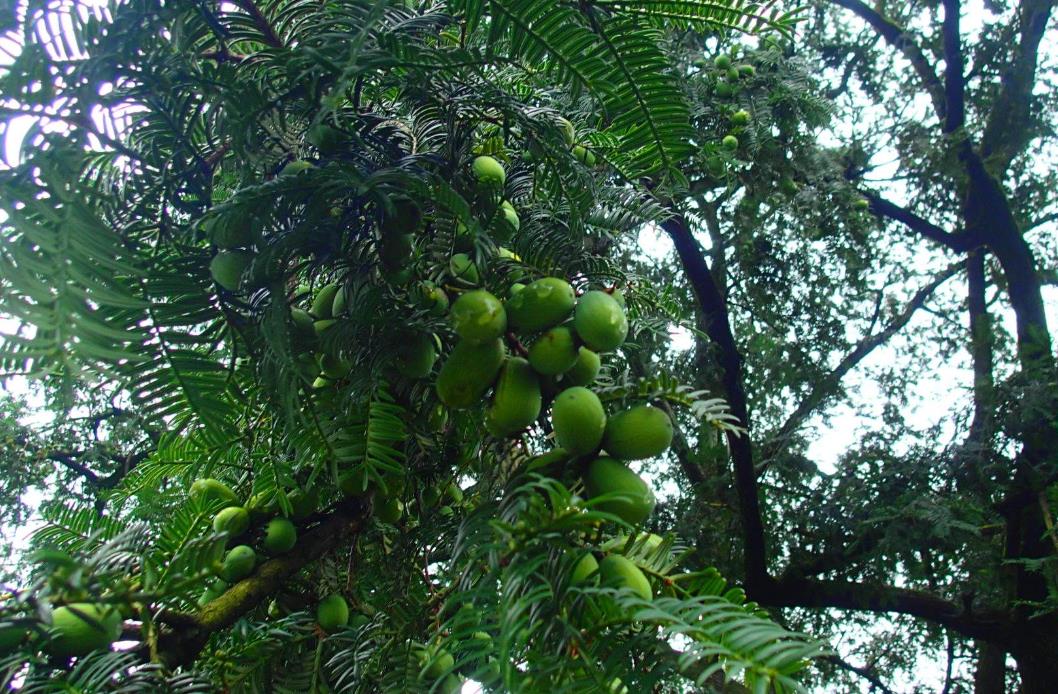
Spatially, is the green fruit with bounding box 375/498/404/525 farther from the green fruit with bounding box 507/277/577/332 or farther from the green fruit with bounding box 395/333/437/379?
the green fruit with bounding box 507/277/577/332

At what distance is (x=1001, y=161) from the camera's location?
5.22 meters

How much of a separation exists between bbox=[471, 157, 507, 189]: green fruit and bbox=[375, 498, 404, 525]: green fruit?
500mm

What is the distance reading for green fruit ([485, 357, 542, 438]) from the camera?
0.92 m

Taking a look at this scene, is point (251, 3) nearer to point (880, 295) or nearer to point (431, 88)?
point (431, 88)

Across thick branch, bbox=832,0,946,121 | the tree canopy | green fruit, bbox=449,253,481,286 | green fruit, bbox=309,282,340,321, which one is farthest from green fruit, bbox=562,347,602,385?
thick branch, bbox=832,0,946,121

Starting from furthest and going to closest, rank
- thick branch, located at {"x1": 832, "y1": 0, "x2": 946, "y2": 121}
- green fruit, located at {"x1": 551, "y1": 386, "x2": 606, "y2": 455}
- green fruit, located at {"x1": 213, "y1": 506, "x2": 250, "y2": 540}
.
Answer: thick branch, located at {"x1": 832, "y1": 0, "x2": 946, "y2": 121} → green fruit, located at {"x1": 213, "y1": 506, "x2": 250, "y2": 540} → green fruit, located at {"x1": 551, "y1": 386, "x2": 606, "y2": 455}

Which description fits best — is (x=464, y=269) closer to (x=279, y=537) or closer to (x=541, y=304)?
(x=541, y=304)

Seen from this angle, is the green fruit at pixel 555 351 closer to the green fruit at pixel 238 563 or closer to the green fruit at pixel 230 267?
the green fruit at pixel 230 267

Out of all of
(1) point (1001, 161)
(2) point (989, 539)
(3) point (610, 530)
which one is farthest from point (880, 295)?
(3) point (610, 530)

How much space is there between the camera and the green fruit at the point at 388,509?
1214 mm

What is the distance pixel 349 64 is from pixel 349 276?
335 millimetres

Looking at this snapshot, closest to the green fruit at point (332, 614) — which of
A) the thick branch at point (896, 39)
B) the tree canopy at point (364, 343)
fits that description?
the tree canopy at point (364, 343)

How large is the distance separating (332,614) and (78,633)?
1.52 ft

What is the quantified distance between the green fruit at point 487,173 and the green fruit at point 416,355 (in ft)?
0.70
